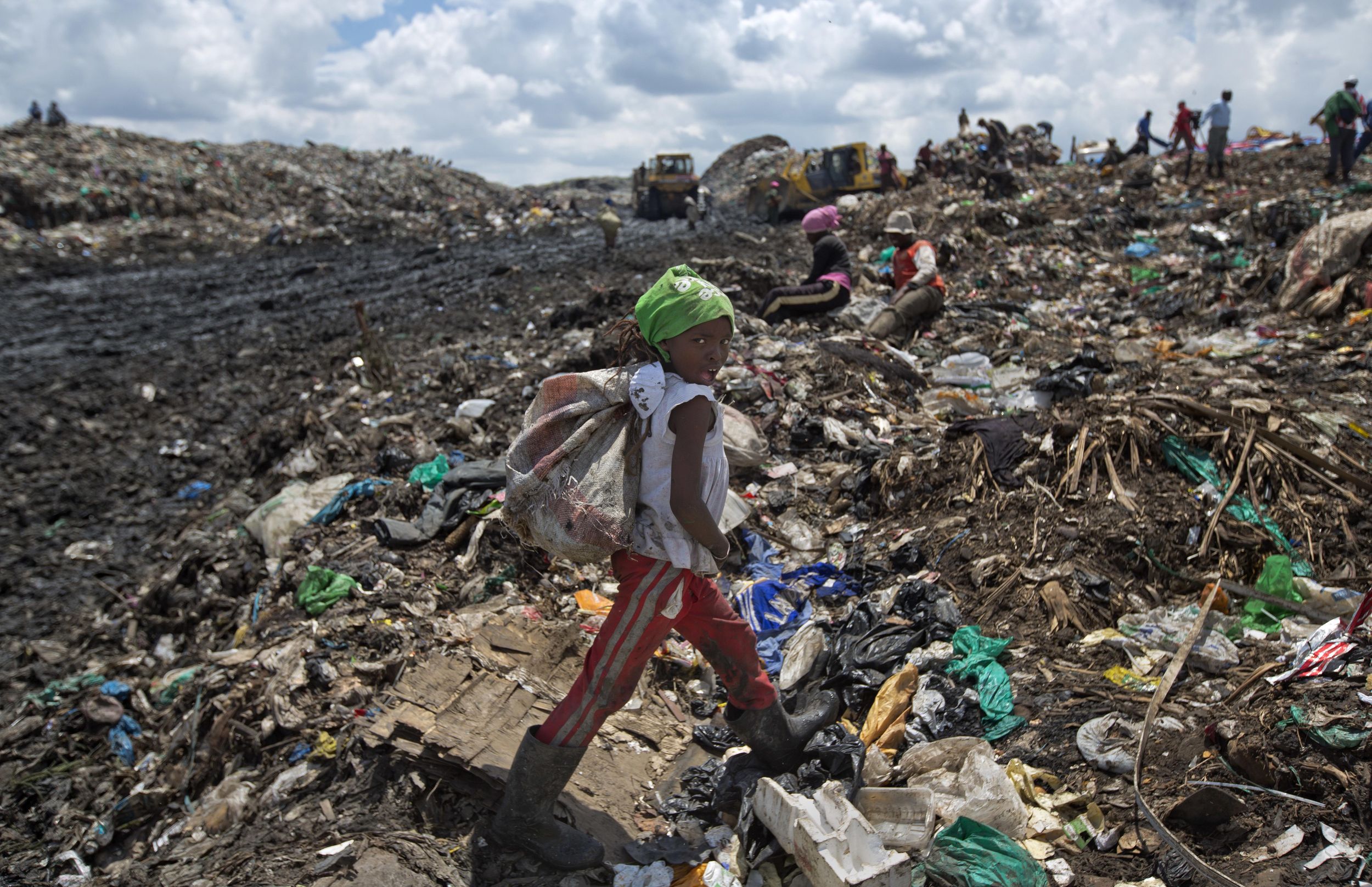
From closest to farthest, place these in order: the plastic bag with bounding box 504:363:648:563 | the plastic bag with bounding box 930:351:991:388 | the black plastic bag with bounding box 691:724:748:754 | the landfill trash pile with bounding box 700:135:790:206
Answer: the plastic bag with bounding box 504:363:648:563
the black plastic bag with bounding box 691:724:748:754
the plastic bag with bounding box 930:351:991:388
the landfill trash pile with bounding box 700:135:790:206

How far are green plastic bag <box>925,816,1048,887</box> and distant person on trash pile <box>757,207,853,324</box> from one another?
5882mm

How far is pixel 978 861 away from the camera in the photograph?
186 centimetres

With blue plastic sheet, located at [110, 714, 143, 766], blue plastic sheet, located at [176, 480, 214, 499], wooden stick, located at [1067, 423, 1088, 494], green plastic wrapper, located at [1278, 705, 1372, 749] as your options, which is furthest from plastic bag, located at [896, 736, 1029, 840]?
blue plastic sheet, located at [176, 480, 214, 499]

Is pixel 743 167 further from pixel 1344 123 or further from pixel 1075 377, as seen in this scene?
pixel 1075 377

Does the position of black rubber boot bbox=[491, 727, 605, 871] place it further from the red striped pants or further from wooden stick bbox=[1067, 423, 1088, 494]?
wooden stick bbox=[1067, 423, 1088, 494]

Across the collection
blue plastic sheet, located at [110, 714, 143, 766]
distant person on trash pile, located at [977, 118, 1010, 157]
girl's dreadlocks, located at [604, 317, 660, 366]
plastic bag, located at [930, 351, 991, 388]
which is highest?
distant person on trash pile, located at [977, 118, 1010, 157]

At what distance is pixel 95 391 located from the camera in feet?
28.1

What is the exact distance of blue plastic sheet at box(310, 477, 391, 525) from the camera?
4.72m

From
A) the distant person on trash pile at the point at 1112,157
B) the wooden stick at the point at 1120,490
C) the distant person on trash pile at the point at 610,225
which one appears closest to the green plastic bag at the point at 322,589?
the wooden stick at the point at 1120,490

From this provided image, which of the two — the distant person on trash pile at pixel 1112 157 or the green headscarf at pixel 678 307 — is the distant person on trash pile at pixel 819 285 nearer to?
the green headscarf at pixel 678 307

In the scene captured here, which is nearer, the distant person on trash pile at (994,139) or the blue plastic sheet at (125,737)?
the blue plastic sheet at (125,737)

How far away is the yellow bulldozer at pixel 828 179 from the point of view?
18.3m

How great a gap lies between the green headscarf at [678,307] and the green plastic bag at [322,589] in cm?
258

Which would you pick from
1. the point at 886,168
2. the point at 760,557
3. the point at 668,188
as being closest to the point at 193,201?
the point at 668,188
